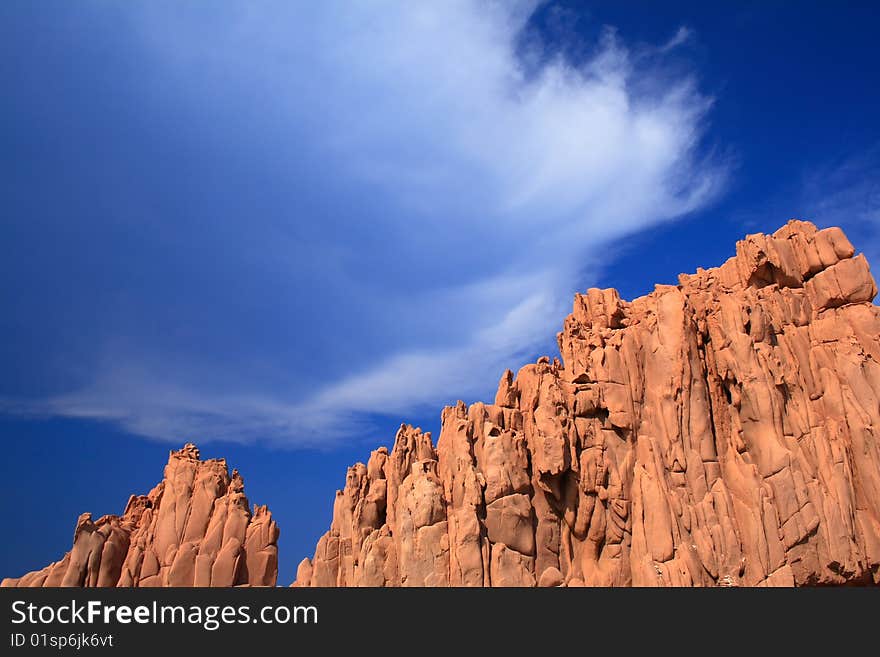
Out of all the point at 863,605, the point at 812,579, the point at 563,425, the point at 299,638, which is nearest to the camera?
the point at 299,638

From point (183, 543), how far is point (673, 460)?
24628 millimetres

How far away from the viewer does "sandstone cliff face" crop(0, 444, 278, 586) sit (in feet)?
116

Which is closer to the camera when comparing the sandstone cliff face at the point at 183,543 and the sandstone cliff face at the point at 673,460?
the sandstone cliff face at the point at 673,460

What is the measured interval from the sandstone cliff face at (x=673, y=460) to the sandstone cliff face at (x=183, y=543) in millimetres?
3697

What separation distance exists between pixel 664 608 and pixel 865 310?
19586 millimetres

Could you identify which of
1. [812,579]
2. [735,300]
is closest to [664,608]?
[812,579]

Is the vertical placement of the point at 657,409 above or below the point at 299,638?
above

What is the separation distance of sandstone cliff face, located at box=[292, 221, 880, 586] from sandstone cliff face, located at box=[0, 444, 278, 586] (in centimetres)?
370

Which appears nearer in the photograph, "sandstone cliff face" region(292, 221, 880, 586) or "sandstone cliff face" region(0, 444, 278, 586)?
"sandstone cliff face" region(292, 221, 880, 586)

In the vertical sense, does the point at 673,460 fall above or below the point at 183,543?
above

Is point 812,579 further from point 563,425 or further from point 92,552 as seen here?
point 92,552

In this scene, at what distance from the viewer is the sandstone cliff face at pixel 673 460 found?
31.3m

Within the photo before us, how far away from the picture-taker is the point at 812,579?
101 ft

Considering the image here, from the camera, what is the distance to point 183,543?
1437 inches
